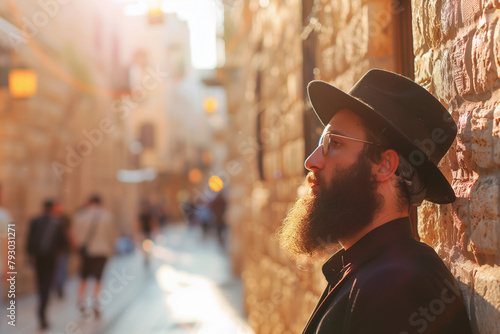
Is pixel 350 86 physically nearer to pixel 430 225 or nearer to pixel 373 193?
pixel 430 225

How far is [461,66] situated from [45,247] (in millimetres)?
7427

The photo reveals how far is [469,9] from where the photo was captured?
1.57 meters

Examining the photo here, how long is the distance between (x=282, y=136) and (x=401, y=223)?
3.48m

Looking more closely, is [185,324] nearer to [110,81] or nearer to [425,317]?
[425,317]

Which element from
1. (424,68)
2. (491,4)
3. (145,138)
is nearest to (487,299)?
(491,4)

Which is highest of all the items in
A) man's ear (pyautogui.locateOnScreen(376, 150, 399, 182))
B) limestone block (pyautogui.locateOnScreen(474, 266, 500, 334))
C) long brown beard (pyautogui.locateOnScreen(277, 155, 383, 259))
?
man's ear (pyautogui.locateOnScreen(376, 150, 399, 182))

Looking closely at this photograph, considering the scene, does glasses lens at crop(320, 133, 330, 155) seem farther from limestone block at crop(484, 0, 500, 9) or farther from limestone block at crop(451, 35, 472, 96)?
limestone block at crop(484, 0, 500, 9)

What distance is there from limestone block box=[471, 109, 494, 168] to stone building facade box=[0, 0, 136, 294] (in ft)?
33.5

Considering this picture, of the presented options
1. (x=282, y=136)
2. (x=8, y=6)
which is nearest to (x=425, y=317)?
(x=282, y=136)

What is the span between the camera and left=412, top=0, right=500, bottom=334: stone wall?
1.44 metres

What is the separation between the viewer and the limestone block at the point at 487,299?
1.40 metres

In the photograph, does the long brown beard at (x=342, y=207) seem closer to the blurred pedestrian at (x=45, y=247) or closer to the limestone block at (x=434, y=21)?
the limestone block at (x=434, y=21)

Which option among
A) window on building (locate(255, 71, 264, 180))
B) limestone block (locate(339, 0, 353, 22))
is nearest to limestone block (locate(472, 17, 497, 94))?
limestone block (locate(339, 0, 353, 22))

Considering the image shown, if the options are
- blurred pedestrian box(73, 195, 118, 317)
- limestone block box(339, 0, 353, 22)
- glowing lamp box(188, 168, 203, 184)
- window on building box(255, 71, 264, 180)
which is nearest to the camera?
limestone block box(339, 0, 353, 22)
